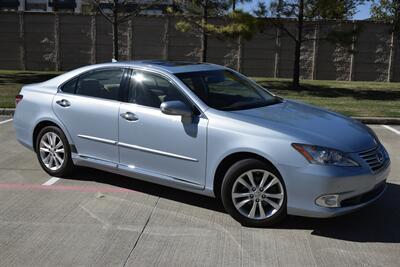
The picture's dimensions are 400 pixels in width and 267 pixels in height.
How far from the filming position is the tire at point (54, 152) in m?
6.29

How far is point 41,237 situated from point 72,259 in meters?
0.59

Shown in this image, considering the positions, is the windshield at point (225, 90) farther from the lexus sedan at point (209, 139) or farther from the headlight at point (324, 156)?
the headlight at point (324, 156)

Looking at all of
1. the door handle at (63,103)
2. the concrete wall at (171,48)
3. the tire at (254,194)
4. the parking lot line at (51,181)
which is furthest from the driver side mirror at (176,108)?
the concrete wall at (171,48)

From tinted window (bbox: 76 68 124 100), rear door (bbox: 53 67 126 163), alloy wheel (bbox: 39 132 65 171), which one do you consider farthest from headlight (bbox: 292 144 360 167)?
alloy wheel (bbox: 39 132 65 171)

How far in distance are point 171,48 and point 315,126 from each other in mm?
20814

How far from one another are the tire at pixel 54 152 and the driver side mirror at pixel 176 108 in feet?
5.65

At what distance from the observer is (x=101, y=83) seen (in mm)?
6082

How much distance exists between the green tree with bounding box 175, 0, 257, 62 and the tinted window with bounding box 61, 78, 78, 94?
496 inches

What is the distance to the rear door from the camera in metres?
5.79

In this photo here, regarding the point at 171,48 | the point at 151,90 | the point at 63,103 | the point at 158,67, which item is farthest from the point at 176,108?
the point at 171,48

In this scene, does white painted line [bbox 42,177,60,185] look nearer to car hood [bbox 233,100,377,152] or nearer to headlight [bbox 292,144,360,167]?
car hood [bbox 233,100,377,152]

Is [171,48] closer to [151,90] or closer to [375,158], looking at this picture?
[151,90]

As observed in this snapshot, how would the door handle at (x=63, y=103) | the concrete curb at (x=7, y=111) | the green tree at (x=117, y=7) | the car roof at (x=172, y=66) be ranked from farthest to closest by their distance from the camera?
the green tree at (x=117, y=7) < the concrete curb at (x=7, y=111) < the door handle at (x=63, y=103) < the car roof at (x=172, y=66)

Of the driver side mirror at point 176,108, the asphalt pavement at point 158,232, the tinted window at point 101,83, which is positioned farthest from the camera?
the tinted window at point 101,83
